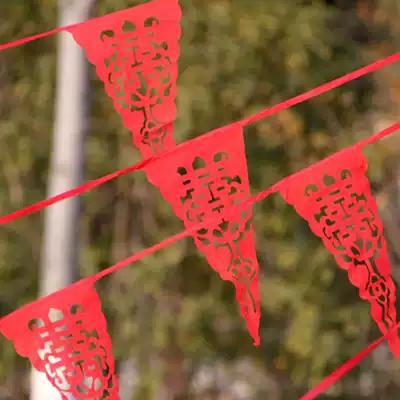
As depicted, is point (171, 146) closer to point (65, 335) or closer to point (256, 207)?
point (65, 335)

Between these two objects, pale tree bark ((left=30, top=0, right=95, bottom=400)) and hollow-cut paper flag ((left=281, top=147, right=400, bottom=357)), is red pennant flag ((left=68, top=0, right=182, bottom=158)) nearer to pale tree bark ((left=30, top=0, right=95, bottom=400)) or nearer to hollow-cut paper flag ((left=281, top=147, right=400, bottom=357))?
pale tree bark ((left=30, top=0, right=95, bottom=400))

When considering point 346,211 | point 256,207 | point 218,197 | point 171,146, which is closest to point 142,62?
point 171,146

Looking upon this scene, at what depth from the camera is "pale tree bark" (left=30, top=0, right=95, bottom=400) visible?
89 cm

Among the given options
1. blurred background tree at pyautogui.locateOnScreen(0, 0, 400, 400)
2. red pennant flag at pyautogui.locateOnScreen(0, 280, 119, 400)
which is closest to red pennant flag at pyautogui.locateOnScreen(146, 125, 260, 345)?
red pennant flag at pyautogui.locateOnScreen(0, 280, 119, 400)

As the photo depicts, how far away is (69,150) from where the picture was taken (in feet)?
2.95

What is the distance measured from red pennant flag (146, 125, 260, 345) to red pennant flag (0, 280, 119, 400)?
0.19 metres

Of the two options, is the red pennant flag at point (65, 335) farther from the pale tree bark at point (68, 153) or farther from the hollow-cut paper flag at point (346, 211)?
the hollow-cut paper flag at point (346, 211)

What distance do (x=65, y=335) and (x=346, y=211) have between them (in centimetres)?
47

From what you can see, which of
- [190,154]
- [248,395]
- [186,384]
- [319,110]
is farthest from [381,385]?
[190,154]

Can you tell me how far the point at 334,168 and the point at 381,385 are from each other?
89 cm

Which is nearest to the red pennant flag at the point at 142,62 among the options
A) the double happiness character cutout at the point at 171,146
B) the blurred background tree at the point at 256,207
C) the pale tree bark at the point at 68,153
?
the double happiness character cutout at the point at 171,146

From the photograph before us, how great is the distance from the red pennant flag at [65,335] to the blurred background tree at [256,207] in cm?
57

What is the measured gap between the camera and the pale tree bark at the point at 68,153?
0.89m

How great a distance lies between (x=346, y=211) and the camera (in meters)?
0.82
